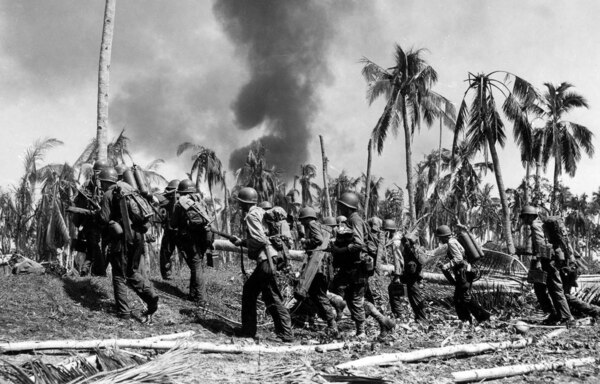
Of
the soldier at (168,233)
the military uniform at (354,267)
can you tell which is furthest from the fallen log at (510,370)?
the soldier at (168,233)

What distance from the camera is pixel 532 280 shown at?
9273 millimetres

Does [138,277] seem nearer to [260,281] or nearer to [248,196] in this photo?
[260,281]

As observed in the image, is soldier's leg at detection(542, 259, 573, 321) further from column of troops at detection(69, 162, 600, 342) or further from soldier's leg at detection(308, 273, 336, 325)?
soldier's leg at detection(308, 273, 336, 325)

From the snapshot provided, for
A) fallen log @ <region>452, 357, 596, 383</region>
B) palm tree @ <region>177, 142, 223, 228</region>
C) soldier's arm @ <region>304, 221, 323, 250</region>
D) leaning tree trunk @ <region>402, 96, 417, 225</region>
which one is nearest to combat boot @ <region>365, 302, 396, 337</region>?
soldier's arm @ <region>304, 221, 323, 250</region>

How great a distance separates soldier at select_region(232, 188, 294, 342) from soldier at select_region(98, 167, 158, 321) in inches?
51.5

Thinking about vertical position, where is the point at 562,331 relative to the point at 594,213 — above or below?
below

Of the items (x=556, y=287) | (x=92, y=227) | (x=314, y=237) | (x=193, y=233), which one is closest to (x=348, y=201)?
(x=314, y=237)

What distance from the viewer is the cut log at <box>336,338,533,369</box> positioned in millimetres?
5777

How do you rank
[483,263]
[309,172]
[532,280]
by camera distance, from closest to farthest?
1. [532,280]
2. [483,263]
3. [309,172]

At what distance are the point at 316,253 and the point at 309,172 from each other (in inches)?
2022

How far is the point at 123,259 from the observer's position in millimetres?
7398

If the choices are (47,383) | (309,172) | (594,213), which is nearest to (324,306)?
(47,383)

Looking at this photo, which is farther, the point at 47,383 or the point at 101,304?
the point at 101,304

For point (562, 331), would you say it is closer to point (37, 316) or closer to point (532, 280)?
point (532, 280)
